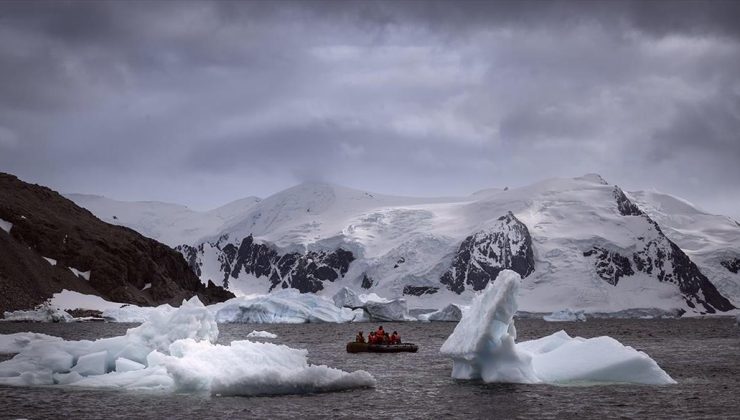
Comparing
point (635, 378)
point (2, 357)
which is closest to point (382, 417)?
point (635, 378)

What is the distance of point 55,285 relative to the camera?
16712 centimetres

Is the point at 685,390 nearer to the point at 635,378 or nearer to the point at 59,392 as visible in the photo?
the point at 635,378

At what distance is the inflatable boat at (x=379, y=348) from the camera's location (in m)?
69.1

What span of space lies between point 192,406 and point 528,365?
17185 mm

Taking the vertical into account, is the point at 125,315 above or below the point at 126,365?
above

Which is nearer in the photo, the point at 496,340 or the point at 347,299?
the point at 496,340

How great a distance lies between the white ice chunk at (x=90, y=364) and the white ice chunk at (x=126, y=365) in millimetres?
788

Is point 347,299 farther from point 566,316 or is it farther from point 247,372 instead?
point 247,372

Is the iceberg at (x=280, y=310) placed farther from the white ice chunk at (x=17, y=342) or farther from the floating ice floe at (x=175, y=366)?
the floating ice floe at (x=175, y=366)

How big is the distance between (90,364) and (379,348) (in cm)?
3199

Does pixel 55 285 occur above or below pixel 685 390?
above

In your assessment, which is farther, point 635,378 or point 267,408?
point 635,378

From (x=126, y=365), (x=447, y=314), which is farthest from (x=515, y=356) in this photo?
(x=447, y=314)

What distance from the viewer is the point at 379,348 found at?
2714 inches
